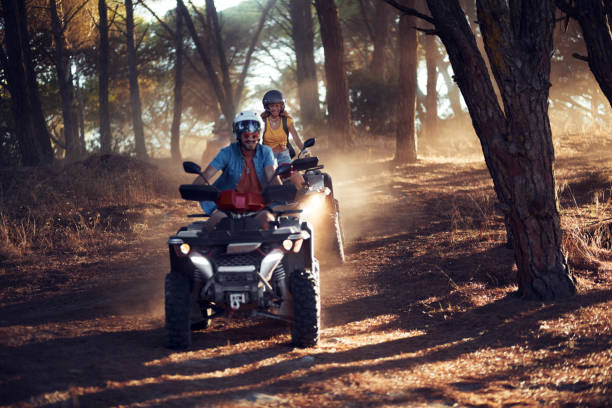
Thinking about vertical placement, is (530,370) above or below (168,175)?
below

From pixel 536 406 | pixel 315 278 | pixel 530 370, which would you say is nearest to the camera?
pixel 536 406

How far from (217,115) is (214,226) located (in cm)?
3300

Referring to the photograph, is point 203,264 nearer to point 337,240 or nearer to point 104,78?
point 337,240

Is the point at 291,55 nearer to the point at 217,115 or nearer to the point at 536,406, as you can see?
the point at 217,115

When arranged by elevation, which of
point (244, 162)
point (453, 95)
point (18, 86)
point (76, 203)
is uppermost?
point (453, 95)

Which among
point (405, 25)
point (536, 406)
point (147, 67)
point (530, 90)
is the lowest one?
point (536, 406)

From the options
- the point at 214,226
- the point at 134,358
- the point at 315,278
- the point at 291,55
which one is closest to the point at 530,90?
the point at 315,278

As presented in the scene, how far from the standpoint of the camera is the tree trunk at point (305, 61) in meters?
25.6

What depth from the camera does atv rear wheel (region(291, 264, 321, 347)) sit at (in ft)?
→ 18.0

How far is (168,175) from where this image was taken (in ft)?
59.7

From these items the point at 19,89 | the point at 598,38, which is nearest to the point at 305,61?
the point at 19,89

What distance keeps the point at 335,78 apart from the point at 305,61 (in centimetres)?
707

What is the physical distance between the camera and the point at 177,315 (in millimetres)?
5398

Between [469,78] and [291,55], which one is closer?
[469,78]
